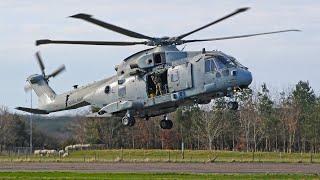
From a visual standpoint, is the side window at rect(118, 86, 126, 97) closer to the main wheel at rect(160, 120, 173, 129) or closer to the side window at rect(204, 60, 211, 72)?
the main wheel at rect(160, 120, 173, 129)

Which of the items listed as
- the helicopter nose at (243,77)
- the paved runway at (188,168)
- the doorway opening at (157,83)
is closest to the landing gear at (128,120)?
the doorway opening at (157,83)

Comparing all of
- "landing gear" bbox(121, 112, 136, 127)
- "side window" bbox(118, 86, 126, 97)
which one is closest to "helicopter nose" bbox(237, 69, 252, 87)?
"landing gear" bbox(121, 112, 136, 127)

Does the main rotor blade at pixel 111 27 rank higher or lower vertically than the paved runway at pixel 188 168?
higher

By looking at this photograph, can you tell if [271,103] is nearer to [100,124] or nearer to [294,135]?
[294,135]

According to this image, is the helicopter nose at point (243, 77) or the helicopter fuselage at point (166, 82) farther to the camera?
the helicopter fuselage at point (166, 82)

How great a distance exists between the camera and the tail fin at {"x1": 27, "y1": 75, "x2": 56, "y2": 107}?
183ft

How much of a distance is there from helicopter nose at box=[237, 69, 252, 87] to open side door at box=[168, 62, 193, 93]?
3085 mm

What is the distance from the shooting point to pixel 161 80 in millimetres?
48656

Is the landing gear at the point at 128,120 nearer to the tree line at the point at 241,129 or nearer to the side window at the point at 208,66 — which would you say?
the side window at the point at 208,66

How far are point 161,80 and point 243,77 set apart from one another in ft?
18.0

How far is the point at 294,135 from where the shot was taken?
13650cm

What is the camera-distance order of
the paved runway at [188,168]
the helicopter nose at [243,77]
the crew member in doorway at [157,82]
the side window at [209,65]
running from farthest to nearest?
the paved runway at [188,168] → the crew member in doorway at [157,82] → the side window at [209,65] → the helicopter nose at [243,77]

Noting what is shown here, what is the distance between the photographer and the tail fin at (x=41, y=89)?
2201 inches

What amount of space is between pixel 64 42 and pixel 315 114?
→ 9327cm
